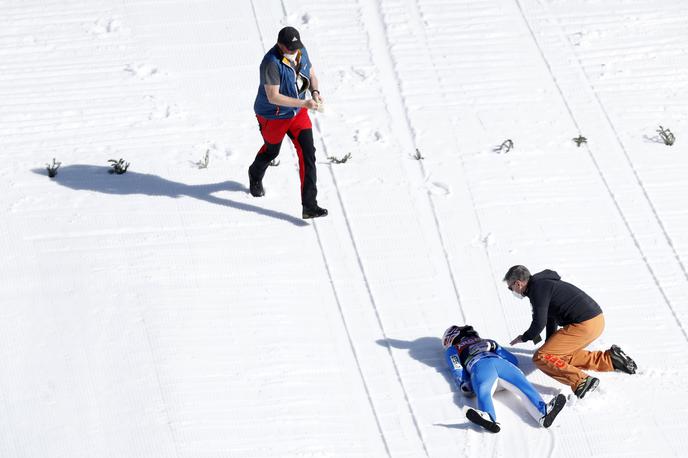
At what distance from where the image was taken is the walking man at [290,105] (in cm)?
894

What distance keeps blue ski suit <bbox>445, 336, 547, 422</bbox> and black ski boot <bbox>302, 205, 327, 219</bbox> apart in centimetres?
180

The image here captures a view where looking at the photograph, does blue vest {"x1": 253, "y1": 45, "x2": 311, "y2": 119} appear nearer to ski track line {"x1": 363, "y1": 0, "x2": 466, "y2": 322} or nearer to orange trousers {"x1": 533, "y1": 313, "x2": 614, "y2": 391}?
ski track line {"x1": 363, "y1": 0, "x2": 466, "y2": 322}

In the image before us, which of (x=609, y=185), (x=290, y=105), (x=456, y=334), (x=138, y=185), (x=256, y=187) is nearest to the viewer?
(x=456, y=334)

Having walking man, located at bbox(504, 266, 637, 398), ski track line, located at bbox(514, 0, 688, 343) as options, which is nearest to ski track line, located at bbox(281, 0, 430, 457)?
walking man, located at bbox(504, 266, 637, 398)

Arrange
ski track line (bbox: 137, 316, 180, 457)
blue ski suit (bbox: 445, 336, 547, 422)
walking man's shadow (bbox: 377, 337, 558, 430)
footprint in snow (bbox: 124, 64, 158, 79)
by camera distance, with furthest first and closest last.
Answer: footprint in snow (bbox: 124, 64, 158, 79) < walking man's shadow (bbox: 377, 337, 558, 430) < blue ski suit (bbox: 445, 336, 547, 422) < ski track line (bbox: 137, 316, 180, 457)

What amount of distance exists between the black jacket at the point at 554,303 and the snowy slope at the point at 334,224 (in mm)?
508

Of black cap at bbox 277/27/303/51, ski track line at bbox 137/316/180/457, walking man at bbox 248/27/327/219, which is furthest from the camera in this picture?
walking man at bbox 248/27/327/219

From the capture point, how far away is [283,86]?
909cm

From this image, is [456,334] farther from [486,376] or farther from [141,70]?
[141,70]

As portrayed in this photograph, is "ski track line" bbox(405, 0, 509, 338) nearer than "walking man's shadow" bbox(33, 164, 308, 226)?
Yes

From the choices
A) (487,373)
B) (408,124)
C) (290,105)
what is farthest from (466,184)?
(487,373)

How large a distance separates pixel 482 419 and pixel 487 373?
1.15ft

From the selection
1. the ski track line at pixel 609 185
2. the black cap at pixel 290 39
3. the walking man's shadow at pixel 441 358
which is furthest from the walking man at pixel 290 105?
the ski track line at pixel 609 185

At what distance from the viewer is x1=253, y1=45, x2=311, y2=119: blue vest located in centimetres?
896
